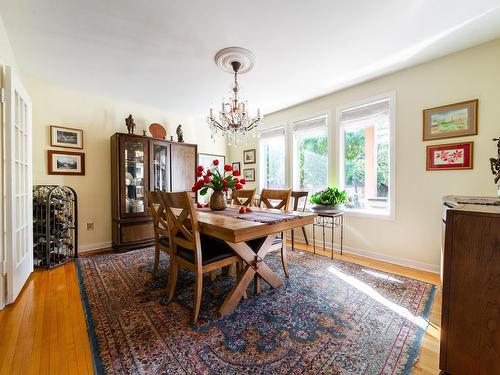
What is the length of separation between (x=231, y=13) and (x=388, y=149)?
7.98ft

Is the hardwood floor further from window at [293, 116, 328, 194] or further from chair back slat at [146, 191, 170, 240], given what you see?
window at [293, 116, 328, 194]

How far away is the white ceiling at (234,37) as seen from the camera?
173 cm

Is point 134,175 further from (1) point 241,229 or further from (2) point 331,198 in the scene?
(2) point 331,198

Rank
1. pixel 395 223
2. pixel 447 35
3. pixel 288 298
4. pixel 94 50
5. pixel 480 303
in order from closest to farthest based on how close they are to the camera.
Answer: pixel 480 303
pixel 288 298
pixel 447 35
pixel 94 50
pixel 395 223

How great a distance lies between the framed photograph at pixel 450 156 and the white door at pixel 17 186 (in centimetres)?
420

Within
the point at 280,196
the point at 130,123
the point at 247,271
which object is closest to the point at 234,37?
the point at 280,196

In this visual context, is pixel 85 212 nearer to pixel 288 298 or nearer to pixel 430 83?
pixel 288 298

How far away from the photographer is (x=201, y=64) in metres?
2.56

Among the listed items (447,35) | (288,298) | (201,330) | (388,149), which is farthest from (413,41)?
(201,330)

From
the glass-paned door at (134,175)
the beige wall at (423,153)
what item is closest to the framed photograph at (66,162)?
the glass-paned door at (134,175)

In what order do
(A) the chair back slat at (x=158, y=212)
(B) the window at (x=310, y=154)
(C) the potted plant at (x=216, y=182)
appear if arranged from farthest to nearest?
1. (B) the window at (x=310, y=154)
2. (C) the potted plant at (x=216, y=182)
3. (A) the chair back slat at (x=158, y=212)

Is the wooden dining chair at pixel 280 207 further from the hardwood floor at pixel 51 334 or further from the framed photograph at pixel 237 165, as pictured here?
the framed photograph at pixel 237 165

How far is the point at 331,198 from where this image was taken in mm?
3023

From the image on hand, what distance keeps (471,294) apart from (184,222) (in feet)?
5.79
